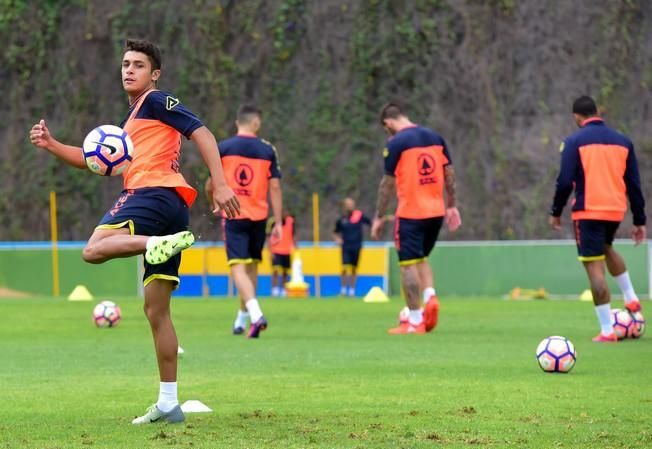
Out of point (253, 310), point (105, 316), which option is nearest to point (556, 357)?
point (253, 310)

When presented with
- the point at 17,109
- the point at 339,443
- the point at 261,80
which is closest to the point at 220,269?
the point at 261,80

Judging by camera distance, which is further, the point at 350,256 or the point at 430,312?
the point at 350,256

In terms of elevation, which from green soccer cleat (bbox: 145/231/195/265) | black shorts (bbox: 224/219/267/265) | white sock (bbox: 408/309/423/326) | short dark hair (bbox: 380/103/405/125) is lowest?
white sock (bbox: 408/309/423/326)

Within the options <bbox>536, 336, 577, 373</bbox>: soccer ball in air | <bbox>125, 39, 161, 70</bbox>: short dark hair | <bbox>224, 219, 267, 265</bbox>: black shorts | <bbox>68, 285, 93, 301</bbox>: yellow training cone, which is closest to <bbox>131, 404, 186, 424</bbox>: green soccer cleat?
<bbox>125, 39, 161, 70</bbox>: short dark hair

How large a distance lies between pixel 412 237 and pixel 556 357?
4900 mm

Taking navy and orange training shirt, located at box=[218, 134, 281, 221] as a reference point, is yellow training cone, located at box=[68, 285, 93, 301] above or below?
below

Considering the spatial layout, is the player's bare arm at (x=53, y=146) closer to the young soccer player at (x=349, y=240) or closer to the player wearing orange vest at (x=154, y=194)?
the player wearing orange vest at (x=154, y=194)

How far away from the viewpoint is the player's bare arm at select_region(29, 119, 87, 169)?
771 centimetres

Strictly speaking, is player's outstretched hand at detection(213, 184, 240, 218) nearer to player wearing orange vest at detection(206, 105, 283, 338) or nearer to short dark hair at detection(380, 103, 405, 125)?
player wearing orange vest at detection(206, 105, 283, 338)

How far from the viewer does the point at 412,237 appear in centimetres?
1511

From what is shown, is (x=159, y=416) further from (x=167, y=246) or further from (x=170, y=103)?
(x=170, y=103)

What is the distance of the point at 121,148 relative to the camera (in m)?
7.61

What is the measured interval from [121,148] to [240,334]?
7.78 m

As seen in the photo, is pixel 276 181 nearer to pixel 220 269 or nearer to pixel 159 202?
pixel 159 202
